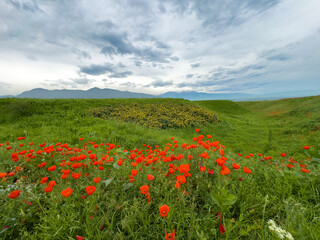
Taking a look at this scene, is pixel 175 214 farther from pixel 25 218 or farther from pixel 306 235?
pixel 25 218

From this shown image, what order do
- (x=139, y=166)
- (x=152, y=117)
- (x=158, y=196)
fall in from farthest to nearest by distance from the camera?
(x=152, y=117) → (x=139, y=166) → (x=158, y=196)

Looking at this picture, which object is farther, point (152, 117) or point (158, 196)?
point (152, 117)

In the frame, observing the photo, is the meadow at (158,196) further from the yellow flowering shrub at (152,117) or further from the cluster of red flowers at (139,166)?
the yellow flowering shrub at (152,117)

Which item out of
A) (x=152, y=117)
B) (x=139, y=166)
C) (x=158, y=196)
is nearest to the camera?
(x=158, y=196)

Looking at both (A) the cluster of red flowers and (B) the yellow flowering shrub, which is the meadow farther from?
(B) the yellow flowering shrub

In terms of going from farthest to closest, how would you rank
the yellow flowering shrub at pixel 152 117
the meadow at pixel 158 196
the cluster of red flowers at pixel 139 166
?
the yellow flowering shrub at pixel 152 117 < the cluster of red flowers at pixel 139 166 < the meadow at pixel 158 196

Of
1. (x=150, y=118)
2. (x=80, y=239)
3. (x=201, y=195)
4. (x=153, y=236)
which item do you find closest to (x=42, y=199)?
(x=80, y=239)

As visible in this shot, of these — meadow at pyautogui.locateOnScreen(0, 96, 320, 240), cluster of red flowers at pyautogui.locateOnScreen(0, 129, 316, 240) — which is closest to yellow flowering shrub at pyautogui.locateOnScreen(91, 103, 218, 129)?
cluster of red flowers at pyautogui.locateOnScreen(0, 129, 316, 240)

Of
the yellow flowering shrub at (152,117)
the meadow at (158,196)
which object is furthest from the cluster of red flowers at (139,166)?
the yellow flowering shrub at (152,117)

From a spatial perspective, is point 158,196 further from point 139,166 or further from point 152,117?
point 152,117

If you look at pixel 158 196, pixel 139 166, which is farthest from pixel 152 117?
pixel 158 196

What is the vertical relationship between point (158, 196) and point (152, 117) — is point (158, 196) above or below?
above

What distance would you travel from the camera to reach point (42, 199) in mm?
1928

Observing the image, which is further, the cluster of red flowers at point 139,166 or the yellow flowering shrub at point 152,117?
the yellow flowering shrub at point 152,117
